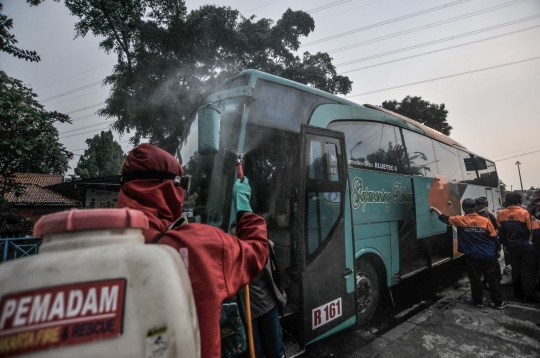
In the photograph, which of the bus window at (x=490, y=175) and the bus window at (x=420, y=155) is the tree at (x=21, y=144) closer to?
the bus window at (x=420, y=155)

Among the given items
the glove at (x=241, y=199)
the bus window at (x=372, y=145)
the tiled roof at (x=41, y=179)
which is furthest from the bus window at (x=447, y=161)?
the tiled roof at (x=41, y=179)

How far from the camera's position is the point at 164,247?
953mm

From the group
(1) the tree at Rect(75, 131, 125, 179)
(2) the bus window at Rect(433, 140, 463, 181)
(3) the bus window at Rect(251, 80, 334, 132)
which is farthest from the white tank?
(1) the tree at Rect(75, 131, 125, 179)

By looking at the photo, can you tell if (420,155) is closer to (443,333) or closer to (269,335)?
(443,333)

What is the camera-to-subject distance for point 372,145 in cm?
468

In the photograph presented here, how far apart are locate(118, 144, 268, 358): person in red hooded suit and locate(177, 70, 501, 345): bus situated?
1.40m

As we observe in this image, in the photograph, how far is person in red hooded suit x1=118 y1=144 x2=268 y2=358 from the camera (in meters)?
1.18

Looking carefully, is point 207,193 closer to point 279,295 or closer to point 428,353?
point 279,295

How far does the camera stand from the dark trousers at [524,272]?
16.4ft

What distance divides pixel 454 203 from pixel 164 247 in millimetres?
7777

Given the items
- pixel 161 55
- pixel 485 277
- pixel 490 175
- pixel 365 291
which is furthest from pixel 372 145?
pixel 161 55

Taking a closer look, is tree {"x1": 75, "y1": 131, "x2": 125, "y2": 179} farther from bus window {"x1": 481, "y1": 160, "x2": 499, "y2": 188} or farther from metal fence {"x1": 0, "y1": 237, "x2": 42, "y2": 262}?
bus window {"x1": 481, "y1": 160, "x2": 499, "y2": 188}

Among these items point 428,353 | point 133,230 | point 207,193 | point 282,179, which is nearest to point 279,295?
point 207,193

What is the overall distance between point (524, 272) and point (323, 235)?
4584 millimetres
